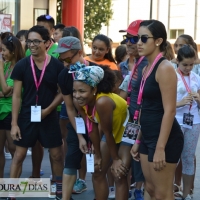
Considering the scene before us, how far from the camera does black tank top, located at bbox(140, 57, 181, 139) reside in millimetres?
4809

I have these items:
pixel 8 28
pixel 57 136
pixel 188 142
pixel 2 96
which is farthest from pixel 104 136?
pixel 8 28

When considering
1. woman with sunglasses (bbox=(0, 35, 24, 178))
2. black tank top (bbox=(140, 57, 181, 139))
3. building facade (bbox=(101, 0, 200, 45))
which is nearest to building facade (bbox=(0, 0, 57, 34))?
woman with sunglasses (bbox=(0, 35, 24, 178))

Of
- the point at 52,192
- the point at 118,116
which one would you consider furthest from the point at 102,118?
the point at 52,192

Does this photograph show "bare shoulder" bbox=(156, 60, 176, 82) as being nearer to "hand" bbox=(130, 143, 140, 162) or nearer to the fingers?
the fingers

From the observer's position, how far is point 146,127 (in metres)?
4.90

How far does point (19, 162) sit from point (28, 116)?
0.53 metres

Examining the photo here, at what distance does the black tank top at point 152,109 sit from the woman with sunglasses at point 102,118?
624mm

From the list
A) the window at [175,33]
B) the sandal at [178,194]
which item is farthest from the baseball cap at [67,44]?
the window at [175,33]

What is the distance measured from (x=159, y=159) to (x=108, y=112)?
938 mm

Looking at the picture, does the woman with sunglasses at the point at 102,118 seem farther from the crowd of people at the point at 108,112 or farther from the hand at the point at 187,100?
the hand at the point at 187,100

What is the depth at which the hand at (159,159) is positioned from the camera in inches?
184

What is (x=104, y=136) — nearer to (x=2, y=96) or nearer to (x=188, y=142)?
(x=188, y=142)

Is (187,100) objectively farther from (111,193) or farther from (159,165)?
(159,165)

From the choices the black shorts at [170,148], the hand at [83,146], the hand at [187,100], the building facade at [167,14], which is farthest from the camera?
the building facade at [167,14]
